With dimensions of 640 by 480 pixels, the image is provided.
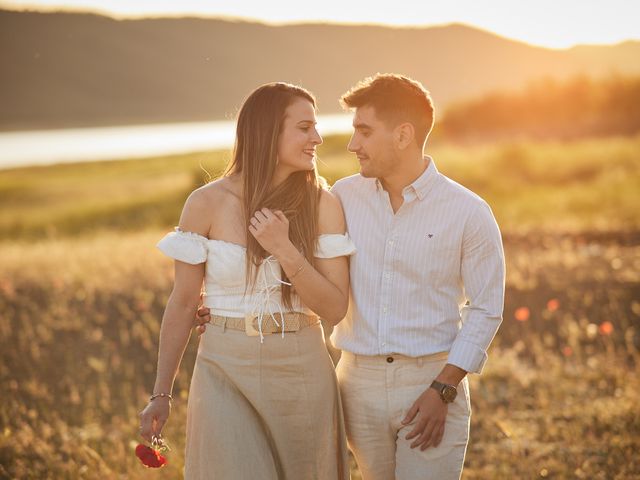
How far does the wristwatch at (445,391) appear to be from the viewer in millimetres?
3799

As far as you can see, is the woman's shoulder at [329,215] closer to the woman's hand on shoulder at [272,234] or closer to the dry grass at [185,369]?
the woman's hand on shoulder at [272,234]

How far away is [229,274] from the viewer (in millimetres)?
3729

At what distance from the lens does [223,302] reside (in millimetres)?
3771

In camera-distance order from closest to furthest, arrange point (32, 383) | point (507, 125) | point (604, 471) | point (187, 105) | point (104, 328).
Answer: point (604, 471)
point (32, 383)
point (104, 328)
point (507, 125)
point (187, 105)

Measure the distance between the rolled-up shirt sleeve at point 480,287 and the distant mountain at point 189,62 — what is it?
11773 centimetres

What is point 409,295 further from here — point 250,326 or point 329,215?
point 250,326

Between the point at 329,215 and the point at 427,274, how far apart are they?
0.54 m

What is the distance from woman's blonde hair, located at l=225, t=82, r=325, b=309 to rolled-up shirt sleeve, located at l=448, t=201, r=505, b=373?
2.45 ft

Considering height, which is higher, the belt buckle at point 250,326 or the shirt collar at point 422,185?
Result: the shirt collar at point 422,185

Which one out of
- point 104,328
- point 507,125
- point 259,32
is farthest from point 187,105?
point 104,328

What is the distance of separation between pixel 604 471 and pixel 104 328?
5348 mm

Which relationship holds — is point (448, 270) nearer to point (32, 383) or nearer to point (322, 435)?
point (322, 435)

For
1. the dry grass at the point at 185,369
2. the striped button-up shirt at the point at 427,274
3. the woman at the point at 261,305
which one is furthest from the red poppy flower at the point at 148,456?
the dry grass at the point at 185,369

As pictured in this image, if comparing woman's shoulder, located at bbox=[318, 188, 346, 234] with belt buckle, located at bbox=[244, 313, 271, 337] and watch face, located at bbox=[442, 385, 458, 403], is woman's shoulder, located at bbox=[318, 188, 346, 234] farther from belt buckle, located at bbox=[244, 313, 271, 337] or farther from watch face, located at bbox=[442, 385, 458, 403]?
watch face, located at bbox=[442, 385, 458, 403]
